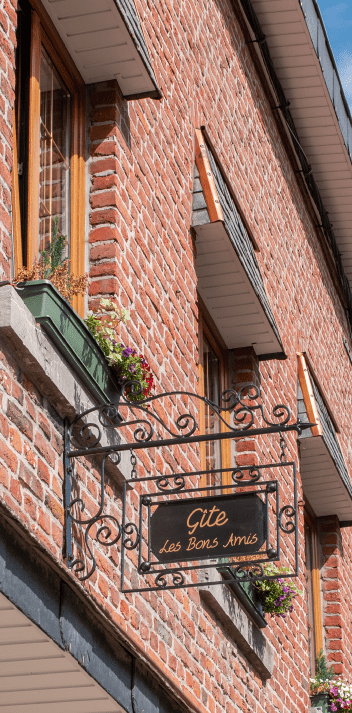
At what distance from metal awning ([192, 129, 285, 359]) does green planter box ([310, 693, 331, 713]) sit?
3.03 m

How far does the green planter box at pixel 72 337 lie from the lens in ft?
14.6

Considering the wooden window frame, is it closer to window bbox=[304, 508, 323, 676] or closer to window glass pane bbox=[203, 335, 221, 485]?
window glass pane bbox=[203, 335, 221, 485]

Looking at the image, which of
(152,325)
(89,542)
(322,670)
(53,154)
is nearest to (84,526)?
(89,542)

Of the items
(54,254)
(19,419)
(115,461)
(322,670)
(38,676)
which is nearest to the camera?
(19,419)

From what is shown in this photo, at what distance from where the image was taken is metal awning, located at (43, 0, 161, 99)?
5.56m

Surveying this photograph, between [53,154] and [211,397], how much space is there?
307cm

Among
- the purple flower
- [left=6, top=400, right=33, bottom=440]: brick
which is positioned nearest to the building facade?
[left=6, top=400, right=33, bottom=440]: brick

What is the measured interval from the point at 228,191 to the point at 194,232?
899 millimetres

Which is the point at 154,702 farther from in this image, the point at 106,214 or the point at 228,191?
the point at 228,191

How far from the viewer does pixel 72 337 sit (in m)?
4.72

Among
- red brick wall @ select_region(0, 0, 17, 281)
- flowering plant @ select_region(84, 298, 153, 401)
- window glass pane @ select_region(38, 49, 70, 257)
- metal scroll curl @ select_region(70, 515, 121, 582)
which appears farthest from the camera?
window glass pane @ select_region(38, 49, 70, 257)

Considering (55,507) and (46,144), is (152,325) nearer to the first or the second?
(46,144)

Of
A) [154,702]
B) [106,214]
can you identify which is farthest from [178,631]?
[106,214]

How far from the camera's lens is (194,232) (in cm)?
724
